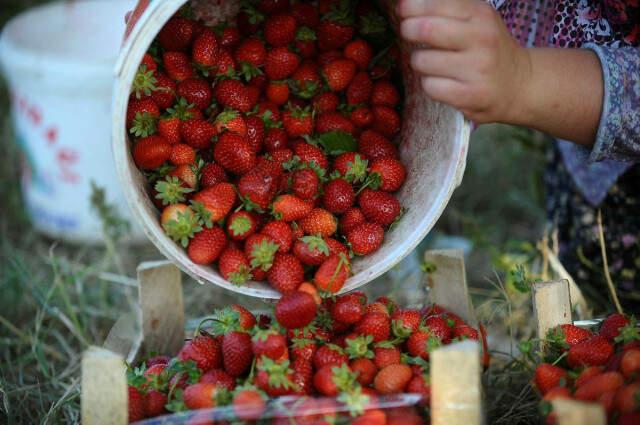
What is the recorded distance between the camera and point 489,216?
7.28 ft

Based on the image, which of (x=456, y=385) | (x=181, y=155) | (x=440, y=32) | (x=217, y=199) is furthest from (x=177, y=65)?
(x=456, y=385)

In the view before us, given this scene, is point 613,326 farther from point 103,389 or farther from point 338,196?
point 103,389

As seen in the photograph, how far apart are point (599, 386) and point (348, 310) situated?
0.37 meters

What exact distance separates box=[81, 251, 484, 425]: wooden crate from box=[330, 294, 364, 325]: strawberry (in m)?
0.19

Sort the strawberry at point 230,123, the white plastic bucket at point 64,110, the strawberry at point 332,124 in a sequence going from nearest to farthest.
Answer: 1. the strawberry at point 230,123
2. the strawberry at point 332,124
3. the white plastic bucket at point 64,110

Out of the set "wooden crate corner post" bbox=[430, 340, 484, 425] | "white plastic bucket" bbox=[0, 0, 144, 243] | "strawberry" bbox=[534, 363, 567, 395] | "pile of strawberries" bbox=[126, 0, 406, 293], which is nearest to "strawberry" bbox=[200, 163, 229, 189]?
"pile of strawberries" bbox=[126, 0, 406, 293]

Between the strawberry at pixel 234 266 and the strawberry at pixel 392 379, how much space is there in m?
0.25

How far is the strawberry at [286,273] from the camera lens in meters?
1.06

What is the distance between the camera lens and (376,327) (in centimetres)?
104

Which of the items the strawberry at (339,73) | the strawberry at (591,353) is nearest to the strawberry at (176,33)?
the strawberry at (339,73)

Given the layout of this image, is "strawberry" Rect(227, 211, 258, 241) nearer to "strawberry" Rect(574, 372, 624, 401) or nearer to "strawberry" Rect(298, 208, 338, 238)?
"strawberry" Rect(298, 208, 338, 238)

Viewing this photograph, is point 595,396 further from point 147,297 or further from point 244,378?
point 147,297

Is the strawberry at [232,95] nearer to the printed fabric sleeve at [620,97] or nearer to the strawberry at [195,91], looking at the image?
the strawberry at [195,91]

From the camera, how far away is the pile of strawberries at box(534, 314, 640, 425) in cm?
85
